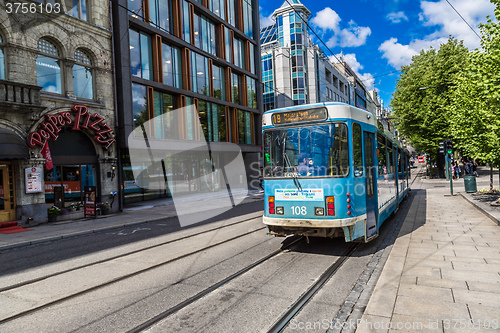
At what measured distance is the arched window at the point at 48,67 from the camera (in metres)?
15.6

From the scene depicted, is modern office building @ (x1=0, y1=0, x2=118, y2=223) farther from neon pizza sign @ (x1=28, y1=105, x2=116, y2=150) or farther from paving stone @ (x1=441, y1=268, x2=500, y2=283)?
paving stone @ (x1=441, y1=268, x2=500, y2=283)

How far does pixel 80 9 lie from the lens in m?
17.5

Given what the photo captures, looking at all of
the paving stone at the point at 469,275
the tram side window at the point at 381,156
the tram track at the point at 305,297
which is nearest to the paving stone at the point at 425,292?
the paving stone at the point at 469,275

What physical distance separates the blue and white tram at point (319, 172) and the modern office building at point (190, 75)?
13841mm

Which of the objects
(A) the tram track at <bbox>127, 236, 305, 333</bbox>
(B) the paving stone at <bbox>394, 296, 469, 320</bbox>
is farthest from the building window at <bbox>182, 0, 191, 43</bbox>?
(B) the paving stone at <bbox>394, 296, 469, 320</bbox>

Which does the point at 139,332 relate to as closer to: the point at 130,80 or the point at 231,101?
the point at 130,80

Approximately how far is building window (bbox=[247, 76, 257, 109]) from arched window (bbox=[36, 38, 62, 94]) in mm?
19362

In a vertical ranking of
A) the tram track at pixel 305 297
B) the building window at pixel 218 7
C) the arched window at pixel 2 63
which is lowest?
the tram track at pixel 305 297

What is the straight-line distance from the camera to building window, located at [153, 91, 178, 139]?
2236 centimetres

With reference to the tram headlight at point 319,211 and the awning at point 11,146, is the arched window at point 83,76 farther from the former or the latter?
the tram headlight at point 319,211

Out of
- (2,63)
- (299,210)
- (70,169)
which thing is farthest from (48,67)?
(299,210)

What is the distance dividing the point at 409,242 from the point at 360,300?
4038 millimetres

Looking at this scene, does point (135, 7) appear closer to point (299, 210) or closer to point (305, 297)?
point (299, 210)

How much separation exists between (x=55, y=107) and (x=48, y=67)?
80.8 inches
